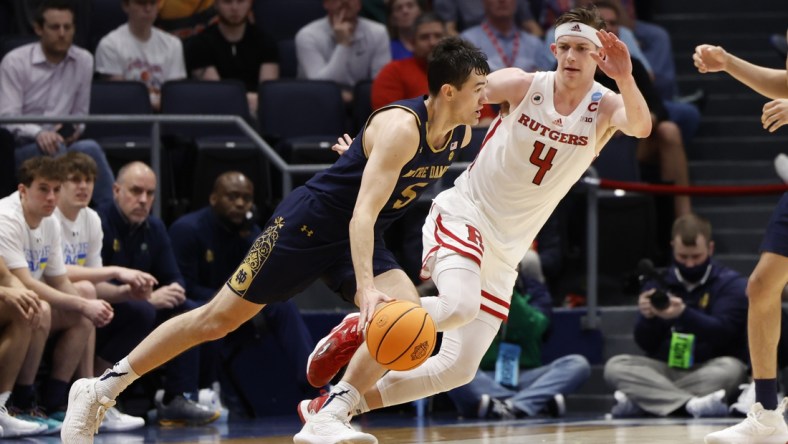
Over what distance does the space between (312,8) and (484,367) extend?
4.48 m

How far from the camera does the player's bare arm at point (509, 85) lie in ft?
21.9

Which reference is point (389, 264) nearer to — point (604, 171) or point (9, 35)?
point (604, 171)

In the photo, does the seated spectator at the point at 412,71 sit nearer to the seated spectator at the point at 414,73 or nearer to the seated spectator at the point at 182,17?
the seated spectator at the point at 414,73

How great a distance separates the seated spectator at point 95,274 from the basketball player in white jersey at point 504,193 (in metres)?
2.56

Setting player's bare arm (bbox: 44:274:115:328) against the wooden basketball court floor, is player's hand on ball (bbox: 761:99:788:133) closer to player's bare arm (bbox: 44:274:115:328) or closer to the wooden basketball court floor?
the wooden basketball court floor

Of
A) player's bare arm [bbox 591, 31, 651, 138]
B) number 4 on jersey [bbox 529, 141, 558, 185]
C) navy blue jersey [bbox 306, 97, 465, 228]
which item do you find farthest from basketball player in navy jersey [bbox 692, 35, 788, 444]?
navy blue jersey [bbox 306, 97, 465, 228]

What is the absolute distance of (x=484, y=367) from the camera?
31.9 ft

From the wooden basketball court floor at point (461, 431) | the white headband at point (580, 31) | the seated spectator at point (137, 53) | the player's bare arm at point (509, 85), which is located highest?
the seated spectator at point (137, 53)

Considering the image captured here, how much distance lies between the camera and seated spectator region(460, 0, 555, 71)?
1148 cm

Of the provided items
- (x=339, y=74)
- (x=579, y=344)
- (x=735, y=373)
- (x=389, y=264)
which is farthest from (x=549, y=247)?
(x=389, y=264)

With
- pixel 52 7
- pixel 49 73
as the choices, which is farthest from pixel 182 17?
pixel 49 73

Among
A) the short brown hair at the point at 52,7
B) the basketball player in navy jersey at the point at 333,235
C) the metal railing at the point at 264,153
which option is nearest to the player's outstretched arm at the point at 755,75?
the basketball player in navy jersey at the point at 333,235

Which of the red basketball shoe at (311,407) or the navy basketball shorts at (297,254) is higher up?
the navy basketball shorts at (297,254)

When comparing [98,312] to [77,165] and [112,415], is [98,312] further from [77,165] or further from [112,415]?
[77,165]
